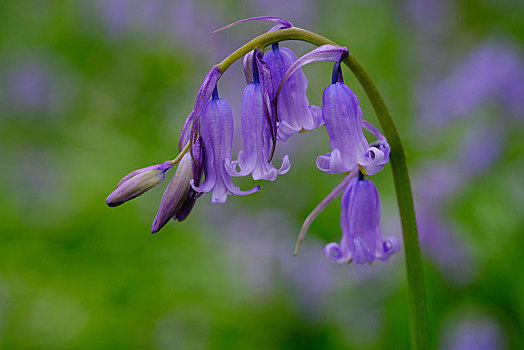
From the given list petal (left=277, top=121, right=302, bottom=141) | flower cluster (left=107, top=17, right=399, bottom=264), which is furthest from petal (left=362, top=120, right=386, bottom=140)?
petal (left=277, top=121, right=302, bottom=141)

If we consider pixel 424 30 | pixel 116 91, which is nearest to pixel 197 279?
pixel 116 91

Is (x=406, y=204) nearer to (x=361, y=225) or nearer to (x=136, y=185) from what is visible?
(x=361, y=225)

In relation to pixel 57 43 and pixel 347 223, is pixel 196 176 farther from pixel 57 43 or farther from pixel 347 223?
→ pixel 57 43

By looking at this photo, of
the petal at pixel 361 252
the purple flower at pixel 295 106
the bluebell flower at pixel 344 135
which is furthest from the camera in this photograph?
the petal at pixel 361 252

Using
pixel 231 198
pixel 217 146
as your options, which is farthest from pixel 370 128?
pixel 231 198

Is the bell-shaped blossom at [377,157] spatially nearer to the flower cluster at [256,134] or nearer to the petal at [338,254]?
the flower cluster at [256,134]

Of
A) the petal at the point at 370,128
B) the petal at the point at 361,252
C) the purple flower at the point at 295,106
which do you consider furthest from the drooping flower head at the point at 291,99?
the petal at the point at 361,252
